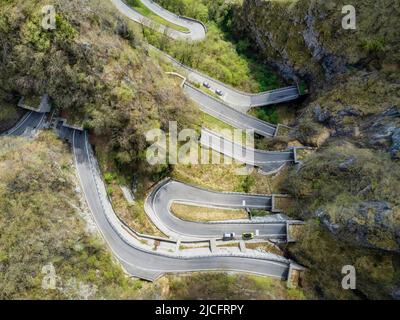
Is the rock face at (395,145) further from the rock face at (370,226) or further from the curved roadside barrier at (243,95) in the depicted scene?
the curved roadside barrier at (243,95)

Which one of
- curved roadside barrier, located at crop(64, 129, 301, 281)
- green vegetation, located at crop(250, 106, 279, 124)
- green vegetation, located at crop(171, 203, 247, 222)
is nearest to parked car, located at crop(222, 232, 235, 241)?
curved roadside barrier, located at crop(64, 129, 301, 281)

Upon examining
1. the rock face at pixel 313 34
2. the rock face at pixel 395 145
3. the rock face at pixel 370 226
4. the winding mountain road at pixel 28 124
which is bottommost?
the winding mountain road at pixel 28 124

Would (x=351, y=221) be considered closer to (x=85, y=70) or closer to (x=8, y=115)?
(x=85, y=70)

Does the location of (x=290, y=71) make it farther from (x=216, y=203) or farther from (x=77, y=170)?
(x=77, y=170)

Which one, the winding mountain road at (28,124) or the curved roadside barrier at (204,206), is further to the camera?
the winding mountain road at (28,124)

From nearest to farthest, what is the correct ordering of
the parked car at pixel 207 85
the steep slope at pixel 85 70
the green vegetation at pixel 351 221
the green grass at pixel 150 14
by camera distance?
the green vegetation at pixel 351 221, the steep slope at pixel 85 70, the parked car at pixel 207 85, the green grass at pixel 150 14

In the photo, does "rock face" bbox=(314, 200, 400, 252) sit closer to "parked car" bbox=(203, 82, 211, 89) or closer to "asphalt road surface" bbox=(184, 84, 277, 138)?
"asphalt road surface" bbox=(184, 84, 277, 138)

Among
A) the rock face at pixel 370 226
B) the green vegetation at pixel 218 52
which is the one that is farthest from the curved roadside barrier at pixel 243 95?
the rock face at pixel 370 226

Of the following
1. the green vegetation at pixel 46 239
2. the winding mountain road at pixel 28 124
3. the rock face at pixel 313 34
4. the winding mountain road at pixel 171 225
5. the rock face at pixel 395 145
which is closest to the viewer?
the green vegetation at pixel 46 239
